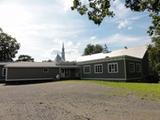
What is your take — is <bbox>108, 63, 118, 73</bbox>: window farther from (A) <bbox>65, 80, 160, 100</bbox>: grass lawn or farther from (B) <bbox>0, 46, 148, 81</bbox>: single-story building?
(A) <bbox>65, 80, 160, 100</bbox>: grass lawn

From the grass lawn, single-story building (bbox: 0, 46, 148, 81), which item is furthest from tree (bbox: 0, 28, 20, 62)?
the grass lawn

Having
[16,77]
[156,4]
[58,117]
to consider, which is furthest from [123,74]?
[58,117]

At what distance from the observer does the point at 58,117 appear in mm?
8766

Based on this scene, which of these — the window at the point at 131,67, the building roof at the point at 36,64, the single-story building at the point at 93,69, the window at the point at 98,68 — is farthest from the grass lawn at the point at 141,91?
the building roof at the point at 36,64

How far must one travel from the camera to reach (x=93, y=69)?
37.7 m

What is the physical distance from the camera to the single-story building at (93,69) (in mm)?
33031

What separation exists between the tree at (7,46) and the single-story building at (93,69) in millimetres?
26361

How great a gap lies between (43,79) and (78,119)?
3125cm

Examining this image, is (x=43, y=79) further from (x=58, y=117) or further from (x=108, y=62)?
(x=58, y=117)

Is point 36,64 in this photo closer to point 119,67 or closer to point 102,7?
point 119,67

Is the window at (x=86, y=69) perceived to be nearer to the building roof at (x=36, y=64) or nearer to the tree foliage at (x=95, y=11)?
the building roof at (x=36, y=64)

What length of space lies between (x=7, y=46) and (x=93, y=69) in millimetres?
38503

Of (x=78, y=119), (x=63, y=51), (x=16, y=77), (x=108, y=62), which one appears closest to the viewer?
(x=78, y=119)

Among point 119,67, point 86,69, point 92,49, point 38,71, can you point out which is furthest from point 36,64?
point 92,49
